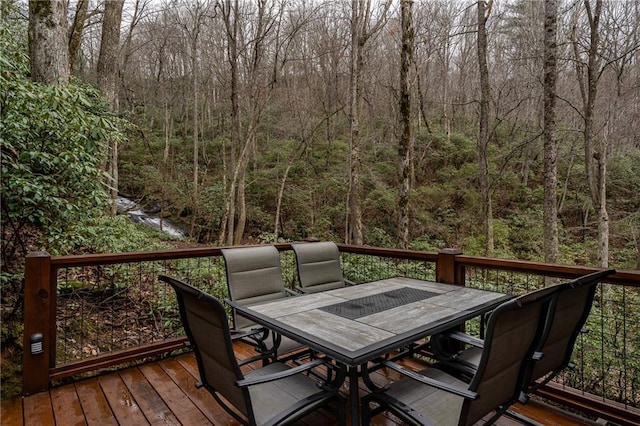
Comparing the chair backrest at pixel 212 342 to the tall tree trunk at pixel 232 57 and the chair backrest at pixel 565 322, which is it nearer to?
the chair backrest at pixel 565 322

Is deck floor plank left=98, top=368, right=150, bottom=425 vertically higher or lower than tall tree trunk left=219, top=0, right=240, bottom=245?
lower

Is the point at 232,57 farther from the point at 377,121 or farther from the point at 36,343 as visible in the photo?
the point at 36,343

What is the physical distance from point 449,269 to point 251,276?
1.75 meters

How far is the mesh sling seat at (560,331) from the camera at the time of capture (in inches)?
71.2

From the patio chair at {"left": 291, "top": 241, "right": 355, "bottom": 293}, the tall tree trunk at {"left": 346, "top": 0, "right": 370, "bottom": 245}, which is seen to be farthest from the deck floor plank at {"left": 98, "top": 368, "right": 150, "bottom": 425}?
the tall tree trunk at {"left": 346, "top": 0, "right": 370, "bottom": 245}

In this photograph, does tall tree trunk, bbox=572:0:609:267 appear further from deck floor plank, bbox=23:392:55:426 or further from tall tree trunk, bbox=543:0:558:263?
deck floor plank, bbox=23:392:55:426

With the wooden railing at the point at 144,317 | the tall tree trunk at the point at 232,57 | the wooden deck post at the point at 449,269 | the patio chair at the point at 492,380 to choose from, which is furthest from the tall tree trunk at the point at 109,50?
the patio chair at the point at 492,380

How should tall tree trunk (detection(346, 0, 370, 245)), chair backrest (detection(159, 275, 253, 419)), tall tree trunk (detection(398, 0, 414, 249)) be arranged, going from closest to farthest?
chair backrest (detection(159, 275, 253, 419)), tall tree trunk (detection(398, 0, 414, 249)), tall tree trunk (detection(346, 0, 370, 245))

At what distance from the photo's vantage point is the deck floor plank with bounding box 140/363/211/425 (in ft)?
7.64

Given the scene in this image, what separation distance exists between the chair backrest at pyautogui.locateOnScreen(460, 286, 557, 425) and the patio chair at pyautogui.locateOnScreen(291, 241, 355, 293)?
193 centimetres

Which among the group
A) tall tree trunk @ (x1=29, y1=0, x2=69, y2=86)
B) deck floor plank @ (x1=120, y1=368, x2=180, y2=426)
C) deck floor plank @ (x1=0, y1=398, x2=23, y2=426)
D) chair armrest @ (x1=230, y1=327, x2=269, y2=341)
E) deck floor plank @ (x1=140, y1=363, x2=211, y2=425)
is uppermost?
tall tree trunk @ (x1=29, y1=0, x2=69, y2=86)

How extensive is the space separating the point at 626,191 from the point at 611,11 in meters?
5.20

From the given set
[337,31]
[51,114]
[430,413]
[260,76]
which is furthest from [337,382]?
[337,31]

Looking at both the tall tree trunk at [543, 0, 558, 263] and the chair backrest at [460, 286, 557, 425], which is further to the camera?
the tall tree trunk at [543, 0, 558, 263]
